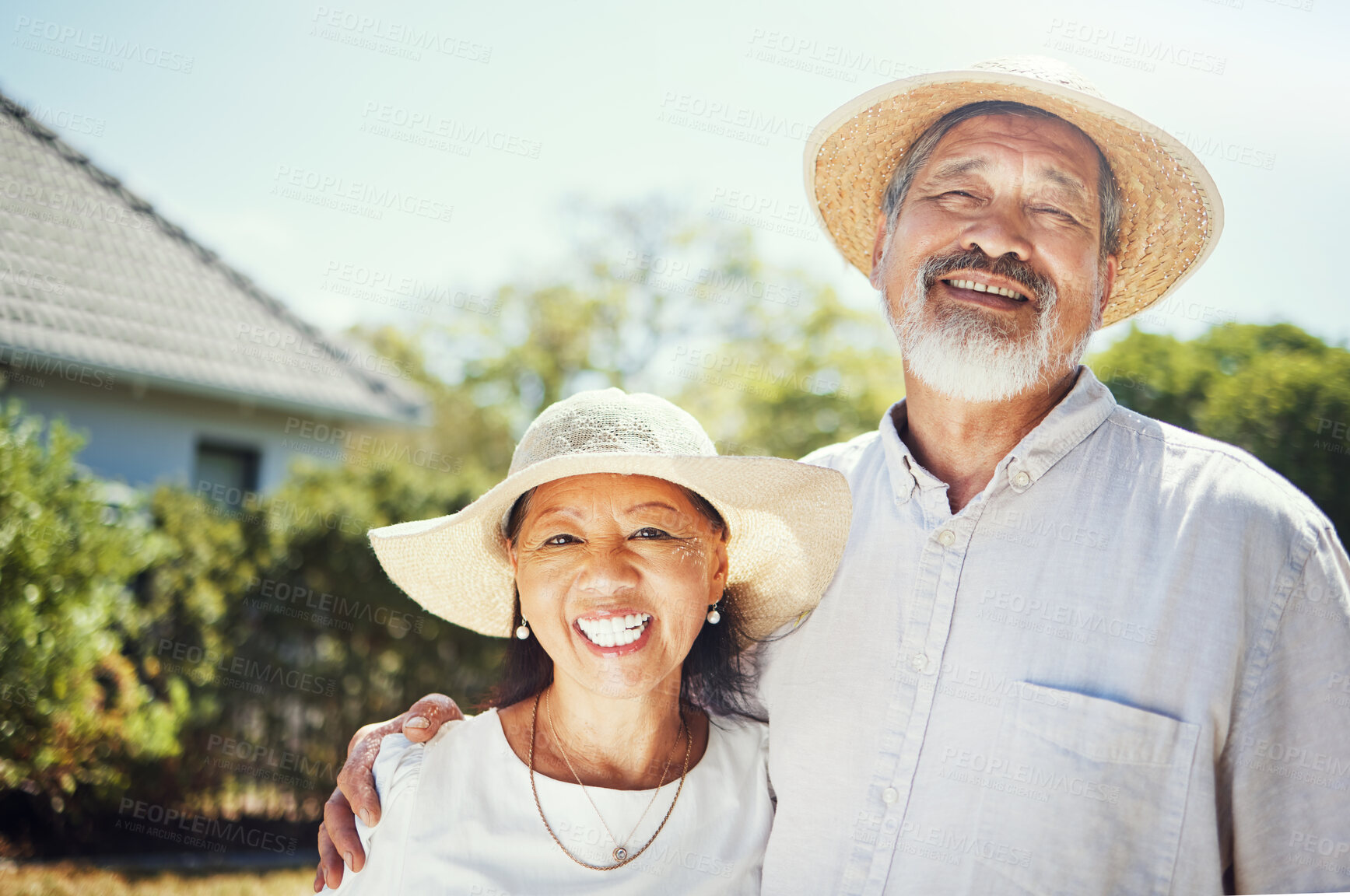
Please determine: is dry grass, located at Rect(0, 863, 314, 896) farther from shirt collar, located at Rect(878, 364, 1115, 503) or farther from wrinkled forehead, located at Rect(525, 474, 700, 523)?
shirt collar, located at Rect(878, 364, 1115, 503)

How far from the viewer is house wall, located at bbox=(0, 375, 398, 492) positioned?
900 centimetres

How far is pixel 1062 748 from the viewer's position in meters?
2.03

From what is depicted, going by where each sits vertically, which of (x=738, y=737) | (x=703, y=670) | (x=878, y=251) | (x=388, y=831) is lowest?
(x=388, y=831)

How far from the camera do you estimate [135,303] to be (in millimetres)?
9914

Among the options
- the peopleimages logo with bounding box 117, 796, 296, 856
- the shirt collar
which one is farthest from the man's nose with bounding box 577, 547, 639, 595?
the peopleimages logo with bounding box 117, 796, 296, 856

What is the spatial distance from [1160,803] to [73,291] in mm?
10177

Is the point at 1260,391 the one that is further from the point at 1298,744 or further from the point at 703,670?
the point at 703,670

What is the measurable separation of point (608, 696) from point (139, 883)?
4794mm

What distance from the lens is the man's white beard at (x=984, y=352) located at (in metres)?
2.31

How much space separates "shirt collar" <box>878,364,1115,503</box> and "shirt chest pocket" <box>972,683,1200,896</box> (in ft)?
1.75

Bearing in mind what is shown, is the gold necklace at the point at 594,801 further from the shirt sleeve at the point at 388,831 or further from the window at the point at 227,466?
the window at the point at 227,466

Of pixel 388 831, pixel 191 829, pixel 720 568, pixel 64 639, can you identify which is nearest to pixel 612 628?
pixel 720 568

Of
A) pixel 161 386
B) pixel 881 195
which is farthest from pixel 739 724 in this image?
pixel 161 386

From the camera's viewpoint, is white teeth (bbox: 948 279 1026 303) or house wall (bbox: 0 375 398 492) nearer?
white teeth (bbox: 948 279 1026 303)
